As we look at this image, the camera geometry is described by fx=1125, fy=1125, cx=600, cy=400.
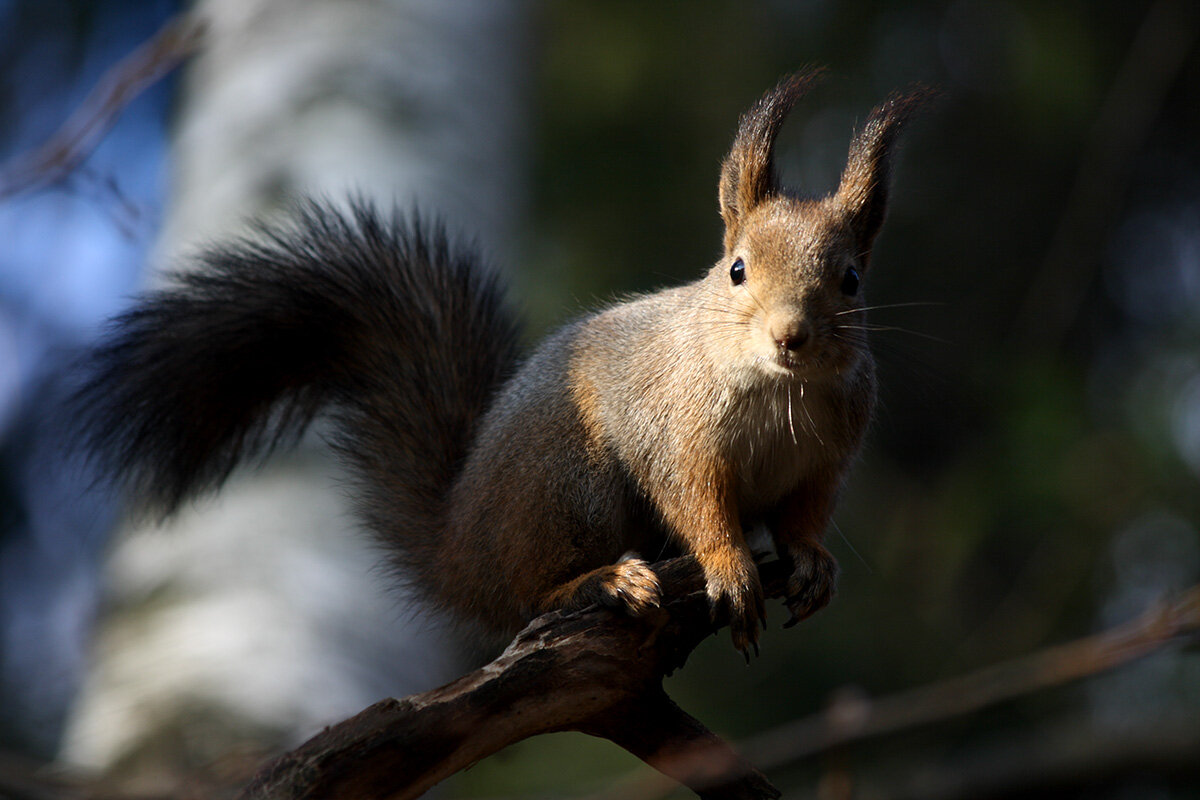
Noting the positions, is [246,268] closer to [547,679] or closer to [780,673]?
[547,679]

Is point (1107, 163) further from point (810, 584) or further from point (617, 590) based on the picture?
point (617, 590)

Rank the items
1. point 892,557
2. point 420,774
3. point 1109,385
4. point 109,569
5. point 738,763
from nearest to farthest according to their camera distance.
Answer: point 420,774
point 738,763
point 109,569
point 892,557
point 1109,385

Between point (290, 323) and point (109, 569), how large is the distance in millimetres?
820

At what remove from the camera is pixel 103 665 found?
2027 mm

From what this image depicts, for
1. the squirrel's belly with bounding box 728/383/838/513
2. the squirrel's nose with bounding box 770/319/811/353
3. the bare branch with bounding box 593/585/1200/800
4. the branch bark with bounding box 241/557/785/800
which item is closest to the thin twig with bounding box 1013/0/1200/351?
the bare branch with bounding box 593/585/1200/800

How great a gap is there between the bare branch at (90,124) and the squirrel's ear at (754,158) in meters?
0.82

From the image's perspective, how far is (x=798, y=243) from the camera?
5.20 ft

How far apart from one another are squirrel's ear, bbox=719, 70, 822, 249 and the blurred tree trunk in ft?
2.92

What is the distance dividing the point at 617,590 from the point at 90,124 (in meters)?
0.92

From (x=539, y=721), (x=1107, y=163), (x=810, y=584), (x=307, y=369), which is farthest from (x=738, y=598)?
(x=1107, y=163)

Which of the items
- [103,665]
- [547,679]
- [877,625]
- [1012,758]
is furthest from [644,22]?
[547,679]

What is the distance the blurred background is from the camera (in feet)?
8.59

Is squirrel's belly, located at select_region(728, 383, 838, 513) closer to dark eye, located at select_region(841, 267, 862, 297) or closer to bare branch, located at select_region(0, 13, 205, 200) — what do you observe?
dark eye, located at select_region(841, 267, 862, 297)

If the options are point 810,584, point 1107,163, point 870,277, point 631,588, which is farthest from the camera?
point 870,277
